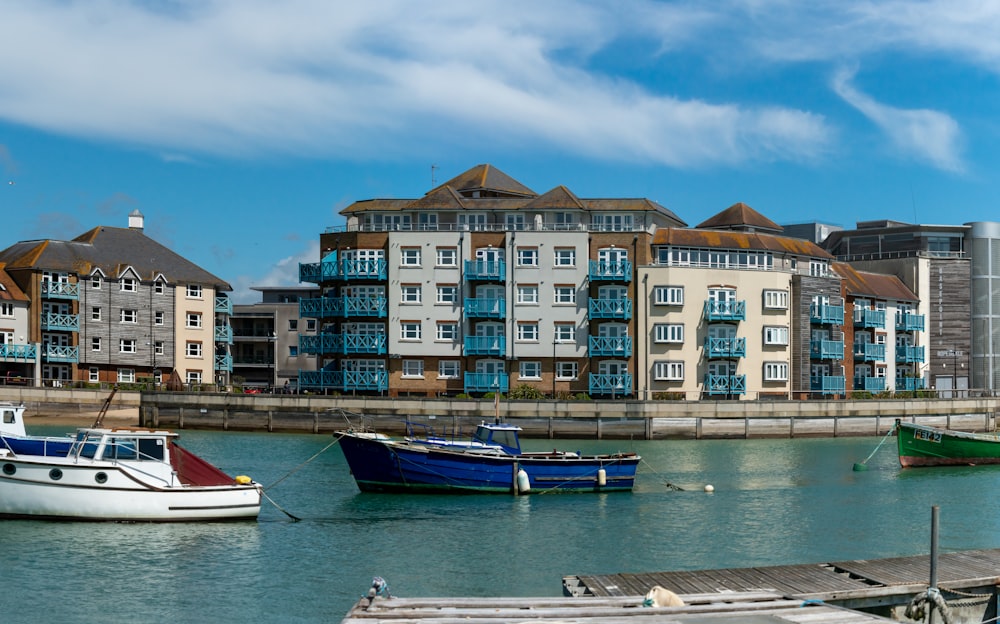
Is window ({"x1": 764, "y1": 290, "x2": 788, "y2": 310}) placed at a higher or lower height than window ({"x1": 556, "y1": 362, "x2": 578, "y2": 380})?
higher

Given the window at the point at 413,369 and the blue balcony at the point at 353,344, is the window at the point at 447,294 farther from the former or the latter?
the blue balcony at the point at 353,344

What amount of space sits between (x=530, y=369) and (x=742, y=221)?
28074mm

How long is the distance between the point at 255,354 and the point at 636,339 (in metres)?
60.4

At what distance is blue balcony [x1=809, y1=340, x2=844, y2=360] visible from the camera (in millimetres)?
101500

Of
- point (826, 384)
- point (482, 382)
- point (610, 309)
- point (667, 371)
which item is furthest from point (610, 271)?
point (826, 384)

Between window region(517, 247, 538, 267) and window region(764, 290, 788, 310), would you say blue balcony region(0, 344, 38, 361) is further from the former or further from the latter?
window region(764, 290, 788, 310)

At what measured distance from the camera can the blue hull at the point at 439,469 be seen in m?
50.2

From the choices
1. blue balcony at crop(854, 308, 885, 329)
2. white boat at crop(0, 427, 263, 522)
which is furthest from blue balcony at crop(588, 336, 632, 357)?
white boat at crop(0, 427, 263, 522)

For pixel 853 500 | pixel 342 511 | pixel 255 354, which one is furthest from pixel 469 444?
pixel 255 354

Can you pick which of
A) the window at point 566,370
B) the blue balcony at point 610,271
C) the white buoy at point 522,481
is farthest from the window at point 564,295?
the white buoy at point 522,481

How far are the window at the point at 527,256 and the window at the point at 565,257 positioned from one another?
1643 millimetres

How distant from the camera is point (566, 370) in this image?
3752 inches

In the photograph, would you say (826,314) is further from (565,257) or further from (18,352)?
(18,352)

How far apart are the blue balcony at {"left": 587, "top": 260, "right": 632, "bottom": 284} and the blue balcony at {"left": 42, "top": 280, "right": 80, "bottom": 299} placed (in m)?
44.8
